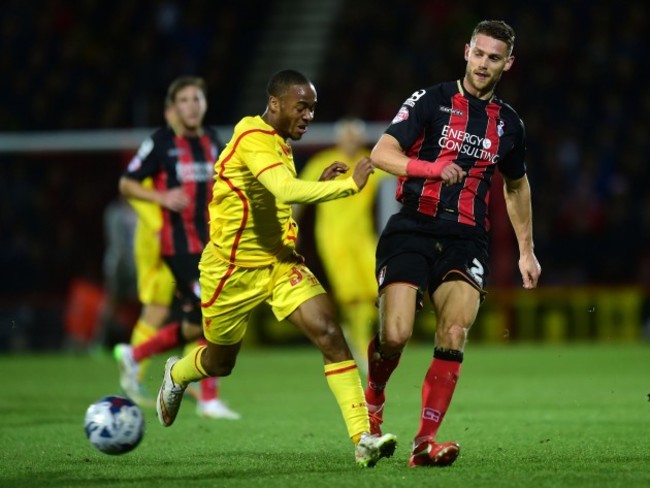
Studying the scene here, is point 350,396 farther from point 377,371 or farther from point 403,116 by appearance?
point 403,116

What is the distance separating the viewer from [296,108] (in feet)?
20.0

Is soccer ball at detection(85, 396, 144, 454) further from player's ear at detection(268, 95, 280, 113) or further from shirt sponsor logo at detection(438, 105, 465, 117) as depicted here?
shirt sponsor logo at detection(438, 105, 465, 117)

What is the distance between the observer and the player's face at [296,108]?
6094 millimetres

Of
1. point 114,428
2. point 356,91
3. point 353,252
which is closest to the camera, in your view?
point 114,428

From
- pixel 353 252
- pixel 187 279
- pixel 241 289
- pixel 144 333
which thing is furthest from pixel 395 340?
pixel 353 252

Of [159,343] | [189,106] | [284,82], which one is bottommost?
[159,343]

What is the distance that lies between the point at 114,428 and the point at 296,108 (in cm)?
170

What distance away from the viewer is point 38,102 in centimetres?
1830

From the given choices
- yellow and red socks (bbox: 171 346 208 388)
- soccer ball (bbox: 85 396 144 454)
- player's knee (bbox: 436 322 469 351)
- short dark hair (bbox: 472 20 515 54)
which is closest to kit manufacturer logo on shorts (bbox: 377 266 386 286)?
player's knee (bbox: 436 322 469 351)

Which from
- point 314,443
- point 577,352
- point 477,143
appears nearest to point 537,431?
point 314,443

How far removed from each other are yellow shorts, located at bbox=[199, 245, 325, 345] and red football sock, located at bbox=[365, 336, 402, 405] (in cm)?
43

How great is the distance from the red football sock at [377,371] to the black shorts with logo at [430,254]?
0.39 metres

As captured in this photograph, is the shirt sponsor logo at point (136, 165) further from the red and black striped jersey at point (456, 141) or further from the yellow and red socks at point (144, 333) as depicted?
the red and black striped jersey at point (456, 141)

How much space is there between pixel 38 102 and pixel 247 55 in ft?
13.7
